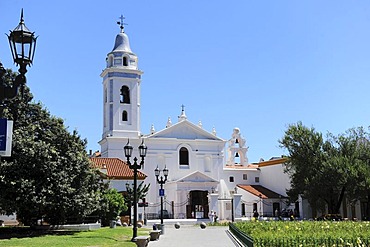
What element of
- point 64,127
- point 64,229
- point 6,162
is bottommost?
point 64,229

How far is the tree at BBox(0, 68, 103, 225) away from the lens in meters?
22.3

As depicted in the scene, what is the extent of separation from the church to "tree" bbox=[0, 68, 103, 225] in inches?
967

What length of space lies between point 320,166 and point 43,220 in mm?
24243

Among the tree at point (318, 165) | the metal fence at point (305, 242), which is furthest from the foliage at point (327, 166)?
the metal fence at point (305, 242)

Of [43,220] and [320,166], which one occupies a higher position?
[320,166]

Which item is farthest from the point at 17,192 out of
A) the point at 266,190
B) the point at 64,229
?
the point at 266,190

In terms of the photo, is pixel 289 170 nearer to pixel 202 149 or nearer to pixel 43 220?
pixel 202 149

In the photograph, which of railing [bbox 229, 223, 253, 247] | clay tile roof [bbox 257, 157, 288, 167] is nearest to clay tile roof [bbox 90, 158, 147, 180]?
clay tile roof [bbox 257, 157, 288, 167]

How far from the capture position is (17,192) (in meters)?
22.1

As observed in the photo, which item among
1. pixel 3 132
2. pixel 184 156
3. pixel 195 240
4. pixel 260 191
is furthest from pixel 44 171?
pixel 260 191

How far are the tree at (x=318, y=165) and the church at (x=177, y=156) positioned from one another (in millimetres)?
7938

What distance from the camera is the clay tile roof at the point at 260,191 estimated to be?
55194mm

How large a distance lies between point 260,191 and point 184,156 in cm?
960

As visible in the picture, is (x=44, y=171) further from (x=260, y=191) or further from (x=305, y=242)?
(x=260, y=191)
